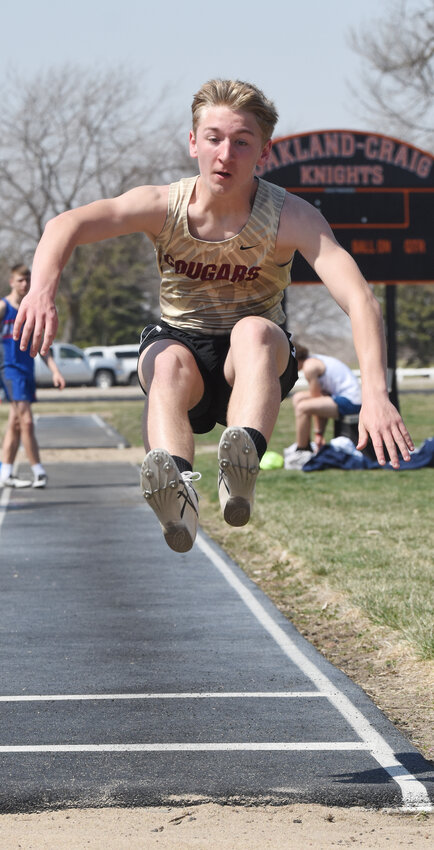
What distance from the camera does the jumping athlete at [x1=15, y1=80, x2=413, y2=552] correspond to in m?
4.78

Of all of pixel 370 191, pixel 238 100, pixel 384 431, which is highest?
pixel 370 191

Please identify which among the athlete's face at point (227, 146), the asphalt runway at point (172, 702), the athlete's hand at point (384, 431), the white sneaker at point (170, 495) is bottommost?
the asphalt runway at point (172, 702)

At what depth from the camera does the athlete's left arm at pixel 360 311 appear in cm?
448

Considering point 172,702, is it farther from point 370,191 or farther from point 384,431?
Result: point 370,191

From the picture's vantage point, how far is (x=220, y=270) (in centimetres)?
521

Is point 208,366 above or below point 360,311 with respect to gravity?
below

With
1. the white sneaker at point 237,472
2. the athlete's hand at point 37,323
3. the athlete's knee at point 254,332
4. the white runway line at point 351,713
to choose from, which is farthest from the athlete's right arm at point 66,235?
the white runway line at point 351,713

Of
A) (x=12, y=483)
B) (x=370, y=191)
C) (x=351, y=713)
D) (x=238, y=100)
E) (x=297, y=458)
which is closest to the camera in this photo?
(x=238, y=100)

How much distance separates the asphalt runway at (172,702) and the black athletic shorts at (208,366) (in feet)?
4.57

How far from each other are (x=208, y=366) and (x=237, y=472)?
636 mm

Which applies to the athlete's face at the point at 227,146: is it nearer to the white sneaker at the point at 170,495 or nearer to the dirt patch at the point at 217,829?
the white sneaker at the point at 170,495

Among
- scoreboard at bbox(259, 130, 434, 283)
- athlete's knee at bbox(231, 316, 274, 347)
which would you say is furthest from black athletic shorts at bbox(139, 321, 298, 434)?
scoreboard at bbox(259, 130, 434, 283)

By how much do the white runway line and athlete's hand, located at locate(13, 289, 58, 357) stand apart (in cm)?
215

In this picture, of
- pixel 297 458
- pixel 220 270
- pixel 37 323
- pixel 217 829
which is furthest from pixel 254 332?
pixel 297 458
